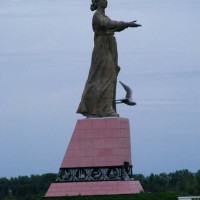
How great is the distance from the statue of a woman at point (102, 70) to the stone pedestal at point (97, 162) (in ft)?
1.48

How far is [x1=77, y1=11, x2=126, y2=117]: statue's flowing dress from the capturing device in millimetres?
29062

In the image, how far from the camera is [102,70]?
1154 inches

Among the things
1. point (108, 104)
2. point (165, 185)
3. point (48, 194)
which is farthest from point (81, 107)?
point (165, 185)

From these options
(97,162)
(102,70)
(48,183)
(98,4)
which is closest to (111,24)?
(98,4)

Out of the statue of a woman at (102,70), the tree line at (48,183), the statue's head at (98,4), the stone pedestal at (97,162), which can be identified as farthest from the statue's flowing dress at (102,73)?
the tree line at (48,183)

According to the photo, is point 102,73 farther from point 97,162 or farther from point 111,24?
point 97,162

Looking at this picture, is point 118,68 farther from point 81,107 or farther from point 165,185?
point 165,185

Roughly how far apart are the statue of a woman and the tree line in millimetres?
17397

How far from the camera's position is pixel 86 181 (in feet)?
93.9

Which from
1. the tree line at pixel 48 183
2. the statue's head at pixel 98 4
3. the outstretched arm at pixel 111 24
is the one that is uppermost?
the tree line at pixel 48 183

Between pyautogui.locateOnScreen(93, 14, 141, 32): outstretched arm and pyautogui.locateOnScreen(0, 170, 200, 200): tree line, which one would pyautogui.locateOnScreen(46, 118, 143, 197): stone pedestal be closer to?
pyautogui.locateOnScreen(93, 14, 141, 32): outstretched arm

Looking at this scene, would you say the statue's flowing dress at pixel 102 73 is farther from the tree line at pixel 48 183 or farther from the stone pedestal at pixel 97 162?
the tree line at pixel 48 183

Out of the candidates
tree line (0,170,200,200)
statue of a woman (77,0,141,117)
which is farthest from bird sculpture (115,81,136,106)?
tree line (0,170,200,200)

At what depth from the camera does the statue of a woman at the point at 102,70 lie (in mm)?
29062
